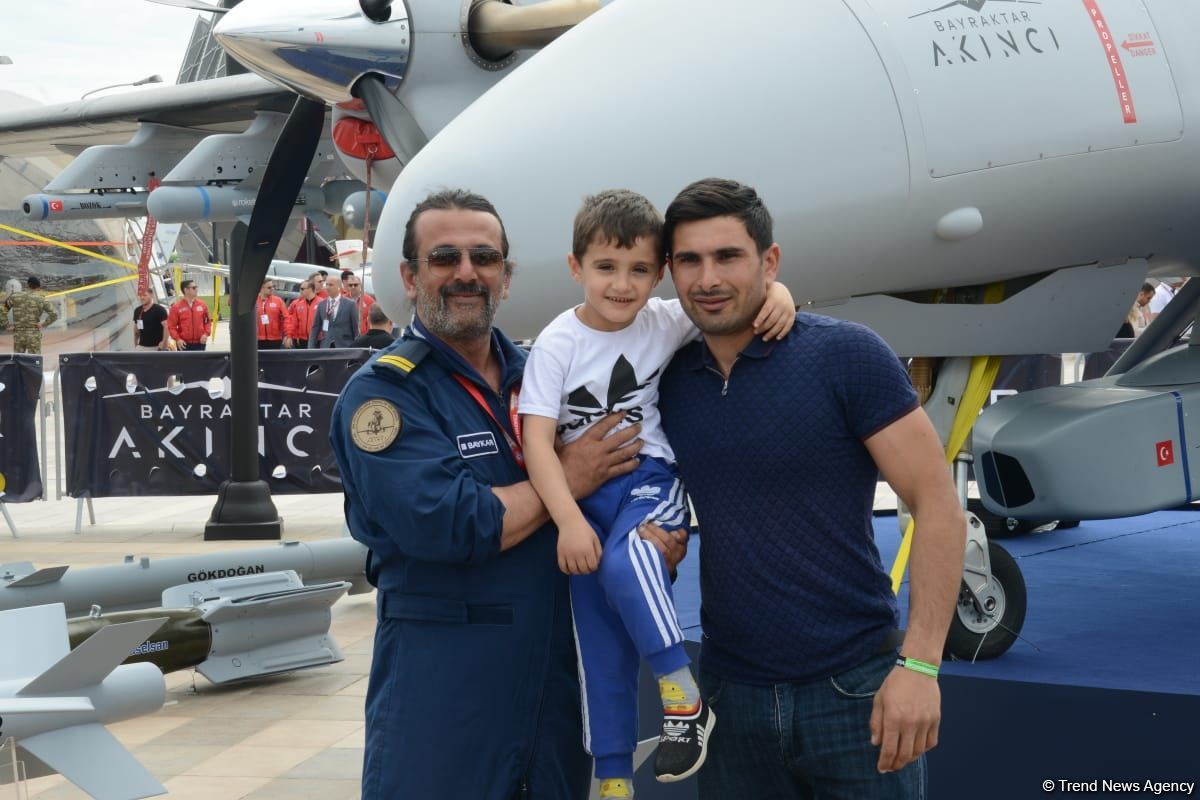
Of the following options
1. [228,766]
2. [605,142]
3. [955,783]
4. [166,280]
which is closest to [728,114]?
[605,142]

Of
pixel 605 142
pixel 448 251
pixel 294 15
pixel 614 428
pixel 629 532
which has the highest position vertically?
pixel 294 15

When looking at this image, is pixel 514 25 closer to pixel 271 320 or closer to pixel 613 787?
pixel 613 787

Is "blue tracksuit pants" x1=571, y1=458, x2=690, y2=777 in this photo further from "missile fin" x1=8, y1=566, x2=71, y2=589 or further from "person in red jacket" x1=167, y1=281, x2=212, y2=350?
"person in red jacket" x1=167, y1=281, x2=212, y2=350

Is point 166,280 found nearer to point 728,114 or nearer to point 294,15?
point 294,15

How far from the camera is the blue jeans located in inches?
92.1

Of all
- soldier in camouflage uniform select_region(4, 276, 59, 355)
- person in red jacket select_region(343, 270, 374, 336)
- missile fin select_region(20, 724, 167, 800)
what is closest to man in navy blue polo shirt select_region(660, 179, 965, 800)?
missile fin select_region(20, 724, 167, 800)

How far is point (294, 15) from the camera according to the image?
6.45 metres

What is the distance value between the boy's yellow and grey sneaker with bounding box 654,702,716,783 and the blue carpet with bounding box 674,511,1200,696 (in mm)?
1730

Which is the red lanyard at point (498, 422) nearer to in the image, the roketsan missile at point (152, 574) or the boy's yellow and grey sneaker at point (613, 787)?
the boy's yellow and grey sneaker at point (613, 787)

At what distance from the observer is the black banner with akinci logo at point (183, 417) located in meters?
10.4

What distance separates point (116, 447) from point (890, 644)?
9155 millimetres

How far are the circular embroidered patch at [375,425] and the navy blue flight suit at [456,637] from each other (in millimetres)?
15

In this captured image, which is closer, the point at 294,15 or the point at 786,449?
the point at 786,449

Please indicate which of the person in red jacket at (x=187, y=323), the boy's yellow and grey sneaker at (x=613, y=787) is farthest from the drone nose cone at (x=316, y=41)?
the person in red jacket at (x=187, y=323)
